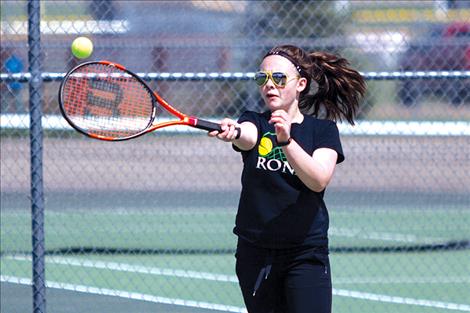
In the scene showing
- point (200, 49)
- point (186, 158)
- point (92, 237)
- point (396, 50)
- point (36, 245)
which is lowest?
point (36, 245)

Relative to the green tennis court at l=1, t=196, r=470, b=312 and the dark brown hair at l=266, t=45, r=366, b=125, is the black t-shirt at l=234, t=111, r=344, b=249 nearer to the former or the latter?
the dark brown hair at l=266, t=45, r=366, b=125

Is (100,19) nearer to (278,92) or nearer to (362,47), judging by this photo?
(362,47)

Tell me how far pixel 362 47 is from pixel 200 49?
1758mm

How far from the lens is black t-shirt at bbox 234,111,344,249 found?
372 cm

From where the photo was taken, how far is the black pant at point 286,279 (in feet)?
12.2

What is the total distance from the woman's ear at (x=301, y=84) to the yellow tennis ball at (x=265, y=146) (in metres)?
0.27

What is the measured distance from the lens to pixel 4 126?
7.73 meters

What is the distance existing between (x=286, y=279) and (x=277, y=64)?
0.87 metres

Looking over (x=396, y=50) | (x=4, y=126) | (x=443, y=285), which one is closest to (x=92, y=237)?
(x=4, y=126)

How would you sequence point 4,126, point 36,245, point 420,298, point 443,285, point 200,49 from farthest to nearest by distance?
point 200,49 → point 4,126 → point 443,285 → point 420,298 → point 36,245

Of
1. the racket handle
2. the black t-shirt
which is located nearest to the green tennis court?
the black t-shirt

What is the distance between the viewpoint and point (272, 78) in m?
3.71

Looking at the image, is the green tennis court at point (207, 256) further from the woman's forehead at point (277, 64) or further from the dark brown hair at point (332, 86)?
the woman's forehead at point (277, 64)

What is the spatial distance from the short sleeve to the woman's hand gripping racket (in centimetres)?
71
